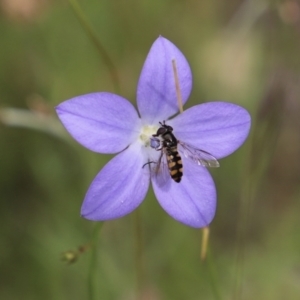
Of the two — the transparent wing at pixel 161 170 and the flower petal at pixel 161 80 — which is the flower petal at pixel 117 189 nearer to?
the transparent wing at pixel 161 170

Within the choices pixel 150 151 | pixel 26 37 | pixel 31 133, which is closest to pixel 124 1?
pixel 26 37

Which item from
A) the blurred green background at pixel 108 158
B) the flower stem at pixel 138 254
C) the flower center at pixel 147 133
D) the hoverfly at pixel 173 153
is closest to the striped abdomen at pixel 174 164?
the hoverfly at pixel 173 153

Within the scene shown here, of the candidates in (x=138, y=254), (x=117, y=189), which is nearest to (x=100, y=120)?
(x=117, y=189)

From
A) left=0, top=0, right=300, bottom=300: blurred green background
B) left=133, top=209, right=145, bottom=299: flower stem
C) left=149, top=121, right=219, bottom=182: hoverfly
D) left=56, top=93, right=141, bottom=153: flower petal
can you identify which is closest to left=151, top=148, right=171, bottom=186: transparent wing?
left=149, top=121, right=219, bottom=182: hoverfly

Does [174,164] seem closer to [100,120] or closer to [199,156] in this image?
[199,156]

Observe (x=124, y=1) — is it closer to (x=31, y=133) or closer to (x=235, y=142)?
(x=31, y=133)

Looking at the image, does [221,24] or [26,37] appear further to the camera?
[221,24]
